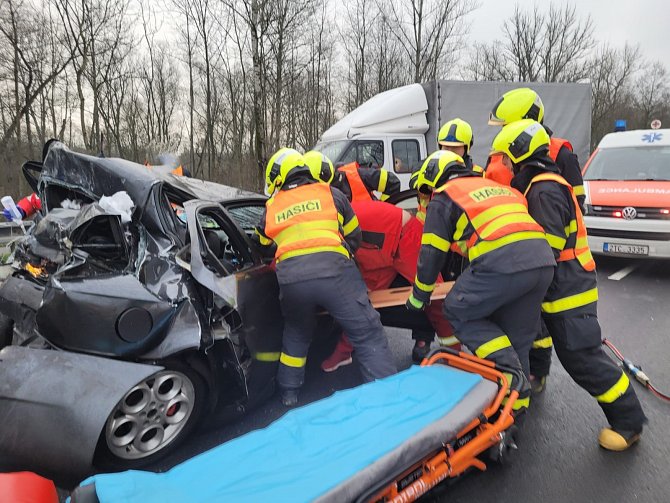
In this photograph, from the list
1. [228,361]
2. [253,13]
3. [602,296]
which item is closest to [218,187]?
[228,361]

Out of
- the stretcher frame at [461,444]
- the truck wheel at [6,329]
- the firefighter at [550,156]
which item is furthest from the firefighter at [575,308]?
the truck wheel at [6,329]

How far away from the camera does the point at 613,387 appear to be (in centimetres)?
247

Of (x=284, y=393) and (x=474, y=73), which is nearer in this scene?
(x=284, y=393)

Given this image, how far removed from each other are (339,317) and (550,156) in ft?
5.94

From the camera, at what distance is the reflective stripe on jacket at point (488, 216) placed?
2404 mm

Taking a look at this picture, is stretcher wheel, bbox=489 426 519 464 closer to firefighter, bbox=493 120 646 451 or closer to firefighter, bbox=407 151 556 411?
firefighter, bbox=407 151 556 411

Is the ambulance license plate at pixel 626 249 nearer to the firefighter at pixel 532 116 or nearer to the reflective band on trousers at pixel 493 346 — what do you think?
the firefighter at pixel 532 116

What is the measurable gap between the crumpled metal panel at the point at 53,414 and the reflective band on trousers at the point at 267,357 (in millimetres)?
820

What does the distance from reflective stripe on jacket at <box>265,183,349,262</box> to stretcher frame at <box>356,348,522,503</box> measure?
0.92m

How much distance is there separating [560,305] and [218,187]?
2469mm

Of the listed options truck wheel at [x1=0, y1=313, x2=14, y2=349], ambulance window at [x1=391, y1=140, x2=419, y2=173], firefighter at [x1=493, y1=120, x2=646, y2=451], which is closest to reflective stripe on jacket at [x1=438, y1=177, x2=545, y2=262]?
firefighter at [x1=493, y1=120, x2=646, y2=451]

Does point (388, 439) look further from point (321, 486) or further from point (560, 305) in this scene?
point (560, 305)

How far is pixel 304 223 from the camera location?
2848 millimetres

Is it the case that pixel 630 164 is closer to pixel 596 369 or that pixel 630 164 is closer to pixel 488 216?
pixel 596 369
